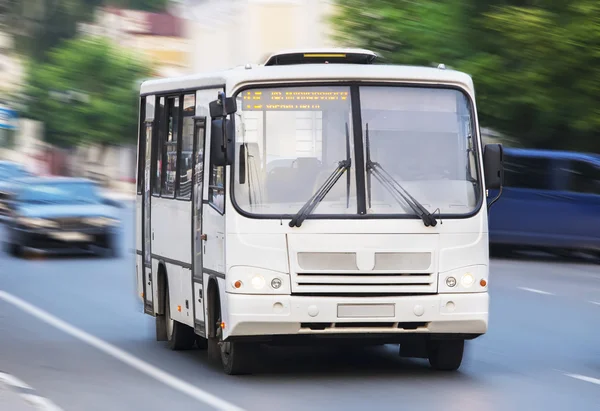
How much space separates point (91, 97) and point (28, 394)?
7784 cm

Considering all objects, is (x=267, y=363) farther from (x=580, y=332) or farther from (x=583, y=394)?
(x=580, y=332)

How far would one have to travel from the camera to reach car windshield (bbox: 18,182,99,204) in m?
30.4

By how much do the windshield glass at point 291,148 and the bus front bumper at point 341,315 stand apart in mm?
674

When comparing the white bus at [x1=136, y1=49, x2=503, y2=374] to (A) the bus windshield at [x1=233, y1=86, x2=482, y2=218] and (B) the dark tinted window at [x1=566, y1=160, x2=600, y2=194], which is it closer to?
(A) the bus windshield at [x1=233, y1=86, x2=482, y2=218]

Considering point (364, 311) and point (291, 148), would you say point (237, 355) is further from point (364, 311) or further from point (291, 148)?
point (291, 148)

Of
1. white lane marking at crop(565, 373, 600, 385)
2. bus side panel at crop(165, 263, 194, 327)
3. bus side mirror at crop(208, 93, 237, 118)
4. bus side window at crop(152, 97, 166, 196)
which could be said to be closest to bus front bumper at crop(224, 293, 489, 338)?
white lane marking at crop(565, 373, 600, 385)

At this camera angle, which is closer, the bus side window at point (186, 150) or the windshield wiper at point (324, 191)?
the windshield wiper at point (324, 191)

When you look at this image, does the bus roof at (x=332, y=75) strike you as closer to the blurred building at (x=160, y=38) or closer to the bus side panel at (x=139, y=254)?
the bus side panel at (x=139, y=254)

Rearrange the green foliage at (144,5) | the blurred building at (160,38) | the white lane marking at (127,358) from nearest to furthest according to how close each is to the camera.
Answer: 1. the white lane marking at (127,358)
2. the green foliage at (144,5)
3. the blurred building at (160,38)

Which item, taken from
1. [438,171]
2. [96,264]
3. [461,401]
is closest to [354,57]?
[438,171]

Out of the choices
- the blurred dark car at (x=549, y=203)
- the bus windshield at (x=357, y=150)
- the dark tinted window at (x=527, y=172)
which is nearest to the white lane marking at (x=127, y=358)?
the bus windshield at (x=357, y=150)

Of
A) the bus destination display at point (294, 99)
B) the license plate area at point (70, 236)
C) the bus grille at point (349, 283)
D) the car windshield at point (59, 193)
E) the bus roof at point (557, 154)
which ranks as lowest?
the bus grille at point (349, 283)

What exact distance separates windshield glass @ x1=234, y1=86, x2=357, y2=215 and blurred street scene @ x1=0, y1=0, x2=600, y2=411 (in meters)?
1.28

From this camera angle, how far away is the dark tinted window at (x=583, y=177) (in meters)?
28.5
